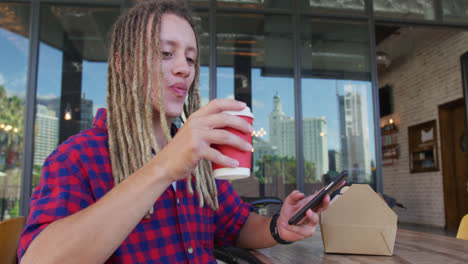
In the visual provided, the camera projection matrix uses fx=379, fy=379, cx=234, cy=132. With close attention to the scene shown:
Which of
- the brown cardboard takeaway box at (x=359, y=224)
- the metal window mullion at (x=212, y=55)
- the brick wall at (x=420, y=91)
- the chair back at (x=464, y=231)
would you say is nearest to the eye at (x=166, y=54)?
the brown cardboard takeaway box at (x=359, y=224)

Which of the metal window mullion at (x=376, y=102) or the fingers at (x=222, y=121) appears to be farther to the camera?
the metal window mullion at (x=376, y=102)

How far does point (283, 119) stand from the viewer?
502 centimetres

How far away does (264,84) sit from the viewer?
523cm

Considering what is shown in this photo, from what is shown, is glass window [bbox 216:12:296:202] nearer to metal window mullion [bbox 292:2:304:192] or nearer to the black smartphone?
metal window mullion [bbox 292:2:304:192]

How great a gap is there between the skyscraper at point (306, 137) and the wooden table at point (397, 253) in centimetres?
357

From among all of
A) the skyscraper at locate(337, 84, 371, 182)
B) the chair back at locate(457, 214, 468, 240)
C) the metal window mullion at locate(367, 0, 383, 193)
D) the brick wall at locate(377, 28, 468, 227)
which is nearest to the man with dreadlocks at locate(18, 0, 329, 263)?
the chair back at locate(457, 214, 468, 240)

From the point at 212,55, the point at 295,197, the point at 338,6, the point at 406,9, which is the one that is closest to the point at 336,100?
the point at 338,6

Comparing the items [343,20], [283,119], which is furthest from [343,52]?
[283,119]

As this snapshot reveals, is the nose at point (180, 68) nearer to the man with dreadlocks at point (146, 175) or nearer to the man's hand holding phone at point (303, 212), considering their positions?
the man with dreadlocks at point (146, 175)

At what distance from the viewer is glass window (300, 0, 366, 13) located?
15.8 feet

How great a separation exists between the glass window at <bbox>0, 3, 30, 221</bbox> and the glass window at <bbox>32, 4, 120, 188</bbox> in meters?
0.26

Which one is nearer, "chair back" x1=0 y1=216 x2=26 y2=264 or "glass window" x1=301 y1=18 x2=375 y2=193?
→ "chair back" x1=0 y1=216 x2=26 y2=264

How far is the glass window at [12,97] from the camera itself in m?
4.53

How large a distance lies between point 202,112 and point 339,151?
470 cm
